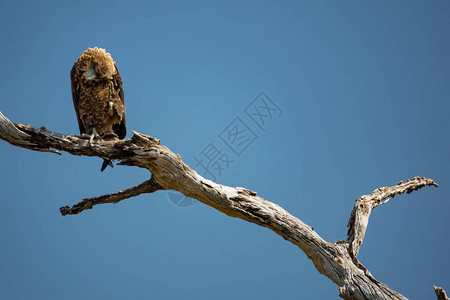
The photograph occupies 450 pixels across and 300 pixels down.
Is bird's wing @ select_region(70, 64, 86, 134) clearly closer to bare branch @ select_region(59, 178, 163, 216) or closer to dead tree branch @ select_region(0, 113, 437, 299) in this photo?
dead tree branch @ select_region(0, 113, 437, 299)

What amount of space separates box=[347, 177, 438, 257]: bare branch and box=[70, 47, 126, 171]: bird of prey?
7.30ft

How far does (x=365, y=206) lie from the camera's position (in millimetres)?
3121

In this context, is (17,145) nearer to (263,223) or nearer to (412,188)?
(263,223)

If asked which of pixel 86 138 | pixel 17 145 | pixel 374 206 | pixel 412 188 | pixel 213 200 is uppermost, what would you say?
pixel 412 188

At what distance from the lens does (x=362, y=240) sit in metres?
2.99

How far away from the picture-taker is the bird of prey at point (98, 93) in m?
3.70

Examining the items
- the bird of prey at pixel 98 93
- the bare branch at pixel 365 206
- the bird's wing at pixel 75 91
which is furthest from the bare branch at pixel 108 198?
the bare branch at pixel 365 206

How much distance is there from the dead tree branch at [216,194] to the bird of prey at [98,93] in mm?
729

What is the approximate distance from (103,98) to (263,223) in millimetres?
2016

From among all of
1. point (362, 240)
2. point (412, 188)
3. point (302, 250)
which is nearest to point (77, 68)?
point (302, 250)

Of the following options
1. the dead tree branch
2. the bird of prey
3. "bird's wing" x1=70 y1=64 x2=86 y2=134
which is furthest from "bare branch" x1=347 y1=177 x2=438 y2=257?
"bird's wing" x1=70 y1=64 x2=86 y2=134

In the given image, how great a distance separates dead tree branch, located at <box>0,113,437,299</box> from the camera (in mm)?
2799

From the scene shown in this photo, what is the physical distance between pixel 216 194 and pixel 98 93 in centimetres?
172

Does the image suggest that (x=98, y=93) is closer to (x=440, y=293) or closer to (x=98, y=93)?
(x=98, y=93)
